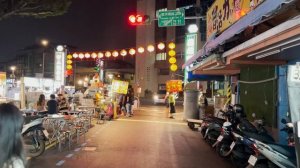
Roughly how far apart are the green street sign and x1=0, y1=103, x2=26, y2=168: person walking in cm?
2011

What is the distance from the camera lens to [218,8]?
16.7m

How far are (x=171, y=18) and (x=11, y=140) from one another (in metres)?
20.7

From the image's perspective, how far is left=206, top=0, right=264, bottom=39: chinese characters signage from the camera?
40.2ft

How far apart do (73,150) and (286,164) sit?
7.19 m

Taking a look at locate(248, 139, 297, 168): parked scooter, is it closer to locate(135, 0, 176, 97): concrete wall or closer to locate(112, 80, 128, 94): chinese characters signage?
locate(112, 80, 128, 94): chinese characters signage

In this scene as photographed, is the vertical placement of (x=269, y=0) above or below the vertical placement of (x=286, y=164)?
above

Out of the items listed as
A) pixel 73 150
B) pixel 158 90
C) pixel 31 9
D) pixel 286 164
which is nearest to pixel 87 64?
pixel 158 90

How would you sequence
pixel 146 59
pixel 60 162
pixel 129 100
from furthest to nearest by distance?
pixel 146 59
pixel 129 100
pixel 60 162

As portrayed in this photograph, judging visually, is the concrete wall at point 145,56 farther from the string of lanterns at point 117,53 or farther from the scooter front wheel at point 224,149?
the scooter front wheel at point 224,149

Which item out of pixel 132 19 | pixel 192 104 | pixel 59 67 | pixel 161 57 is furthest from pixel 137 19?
pixel 161 57

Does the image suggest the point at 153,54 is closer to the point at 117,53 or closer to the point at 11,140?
the point at 117,53

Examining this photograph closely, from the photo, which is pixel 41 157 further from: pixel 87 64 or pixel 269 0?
pixel 87 64

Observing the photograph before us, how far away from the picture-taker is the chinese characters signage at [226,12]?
12239 mm

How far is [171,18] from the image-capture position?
23562 mm
